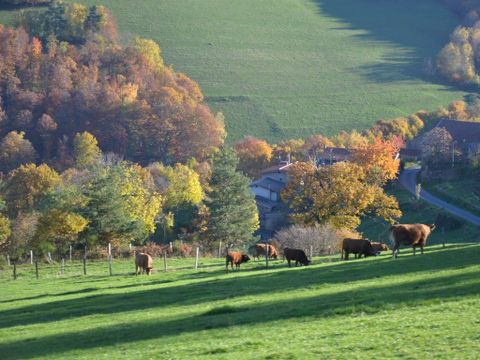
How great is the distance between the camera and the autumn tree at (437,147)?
9939cm

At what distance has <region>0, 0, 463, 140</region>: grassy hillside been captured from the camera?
474 feet

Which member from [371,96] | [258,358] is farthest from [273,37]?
[258,358]

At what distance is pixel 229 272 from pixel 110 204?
63.9 ft

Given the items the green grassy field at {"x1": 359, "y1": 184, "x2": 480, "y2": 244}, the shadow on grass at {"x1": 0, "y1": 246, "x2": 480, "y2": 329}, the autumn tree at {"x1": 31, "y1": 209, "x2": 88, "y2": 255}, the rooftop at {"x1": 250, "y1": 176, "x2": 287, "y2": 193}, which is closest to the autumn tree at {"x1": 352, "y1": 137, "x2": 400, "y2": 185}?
the green grassy field at {"x1": 359, "y1": 184, "x2": 480, "y2": 244}

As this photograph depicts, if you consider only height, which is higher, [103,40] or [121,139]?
[103,40]

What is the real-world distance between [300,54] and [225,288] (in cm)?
13784

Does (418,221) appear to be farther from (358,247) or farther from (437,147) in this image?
(358,247)

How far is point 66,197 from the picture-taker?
60.1 metres

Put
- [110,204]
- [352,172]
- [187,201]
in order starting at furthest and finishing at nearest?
[187,201], [352,172], [110,204]

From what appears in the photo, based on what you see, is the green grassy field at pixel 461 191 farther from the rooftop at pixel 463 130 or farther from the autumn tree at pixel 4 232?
the autumn tree at pixel 4 232

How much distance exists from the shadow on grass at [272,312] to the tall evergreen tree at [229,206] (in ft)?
135

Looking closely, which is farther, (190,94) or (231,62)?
(231,62)

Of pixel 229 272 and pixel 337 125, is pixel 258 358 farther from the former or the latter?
pixel 337 125

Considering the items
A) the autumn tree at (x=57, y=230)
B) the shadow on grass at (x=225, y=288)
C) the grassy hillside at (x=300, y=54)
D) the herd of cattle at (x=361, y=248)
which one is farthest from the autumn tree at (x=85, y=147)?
the shadow on grass at (x=225, y=288)
